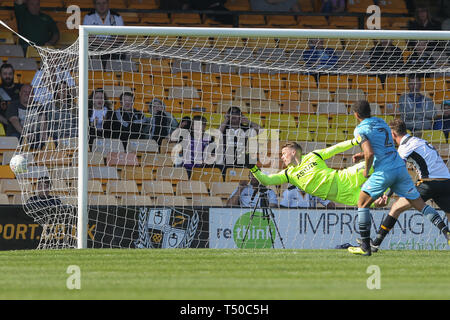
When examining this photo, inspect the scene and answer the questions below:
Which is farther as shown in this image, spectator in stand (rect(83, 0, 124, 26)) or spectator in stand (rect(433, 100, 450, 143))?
spectator in stand (rect(83, 0, 124, 26))

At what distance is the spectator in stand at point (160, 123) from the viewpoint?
15258 millimetres

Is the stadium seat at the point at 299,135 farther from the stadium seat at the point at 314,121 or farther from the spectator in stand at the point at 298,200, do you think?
the spectator in stand at the point at 298,200

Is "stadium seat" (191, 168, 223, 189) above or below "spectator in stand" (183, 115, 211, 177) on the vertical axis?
below

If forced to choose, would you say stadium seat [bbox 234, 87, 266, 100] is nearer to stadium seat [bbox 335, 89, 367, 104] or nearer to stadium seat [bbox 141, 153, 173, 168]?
stadium seat [bbox 335, 89, 367, 104]

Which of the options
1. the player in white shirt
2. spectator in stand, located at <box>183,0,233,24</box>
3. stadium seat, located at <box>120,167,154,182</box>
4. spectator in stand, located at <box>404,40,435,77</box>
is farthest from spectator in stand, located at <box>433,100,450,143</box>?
spectator in stand, located at <box>183,0,233,24</box>

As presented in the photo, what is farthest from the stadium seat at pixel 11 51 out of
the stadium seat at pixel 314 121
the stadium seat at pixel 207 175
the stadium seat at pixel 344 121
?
the stadium seat at pixel 344 121

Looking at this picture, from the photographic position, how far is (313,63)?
16.3 metres

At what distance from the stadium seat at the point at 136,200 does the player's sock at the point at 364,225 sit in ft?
16.0

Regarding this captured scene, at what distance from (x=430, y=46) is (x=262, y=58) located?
344cm

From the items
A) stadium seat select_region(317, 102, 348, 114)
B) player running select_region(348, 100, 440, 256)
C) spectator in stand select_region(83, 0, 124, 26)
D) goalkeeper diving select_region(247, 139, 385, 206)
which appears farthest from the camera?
spectator in stand select_region(83, 0, 124, 26)

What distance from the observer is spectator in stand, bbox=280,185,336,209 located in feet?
48.4

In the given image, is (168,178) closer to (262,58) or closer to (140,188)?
(140,188)

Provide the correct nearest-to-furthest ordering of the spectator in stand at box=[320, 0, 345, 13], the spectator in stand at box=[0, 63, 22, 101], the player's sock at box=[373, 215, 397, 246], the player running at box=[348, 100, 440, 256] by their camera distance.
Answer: the player running at box=[348, 100, 440, 256]
the player's sock at box=[373, 215, 397, 246]
the spectator in stand at box=[0, 63, 22, 101]
the spectator in stand at box=[320, 0, 345, 13]

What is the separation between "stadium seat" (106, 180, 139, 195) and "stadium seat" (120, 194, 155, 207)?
0.15m
